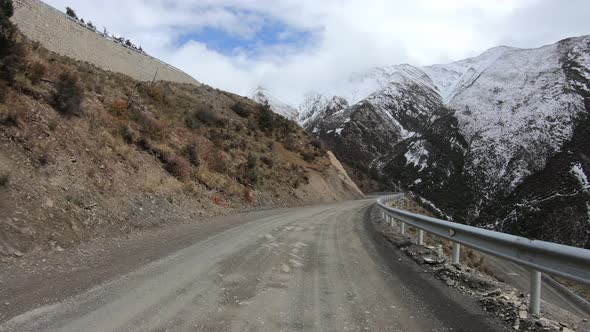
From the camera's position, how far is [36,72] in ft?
54.0

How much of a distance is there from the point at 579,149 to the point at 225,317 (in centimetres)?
11274

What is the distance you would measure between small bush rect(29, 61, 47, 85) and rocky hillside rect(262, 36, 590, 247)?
2732 inches

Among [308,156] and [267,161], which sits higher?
[308,156]

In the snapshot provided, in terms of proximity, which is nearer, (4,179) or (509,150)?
(4,179)

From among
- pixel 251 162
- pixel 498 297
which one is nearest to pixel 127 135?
pixel 251 162

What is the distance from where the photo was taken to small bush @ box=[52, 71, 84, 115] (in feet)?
52.3

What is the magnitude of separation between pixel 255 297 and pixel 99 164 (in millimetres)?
10633

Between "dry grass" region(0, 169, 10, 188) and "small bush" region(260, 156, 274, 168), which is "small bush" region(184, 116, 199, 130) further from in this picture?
"dry grass" region(0, 169, 10, 188)

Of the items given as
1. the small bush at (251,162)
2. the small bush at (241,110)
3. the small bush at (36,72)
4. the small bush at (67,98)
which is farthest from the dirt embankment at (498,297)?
the small bush at (241,110)

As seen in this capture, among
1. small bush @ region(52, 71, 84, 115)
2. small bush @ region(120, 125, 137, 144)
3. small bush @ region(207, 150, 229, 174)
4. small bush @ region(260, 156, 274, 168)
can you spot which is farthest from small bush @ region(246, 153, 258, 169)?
small bush @ region(52, 71, 84, 115)

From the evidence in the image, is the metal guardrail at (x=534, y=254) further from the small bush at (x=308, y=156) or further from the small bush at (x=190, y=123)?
the small bush at (x=308, y=156)

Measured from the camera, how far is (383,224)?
59.5 feet

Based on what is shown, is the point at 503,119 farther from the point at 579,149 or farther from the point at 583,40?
the point at 583,40

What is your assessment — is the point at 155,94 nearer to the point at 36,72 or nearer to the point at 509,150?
the point at 36,72
